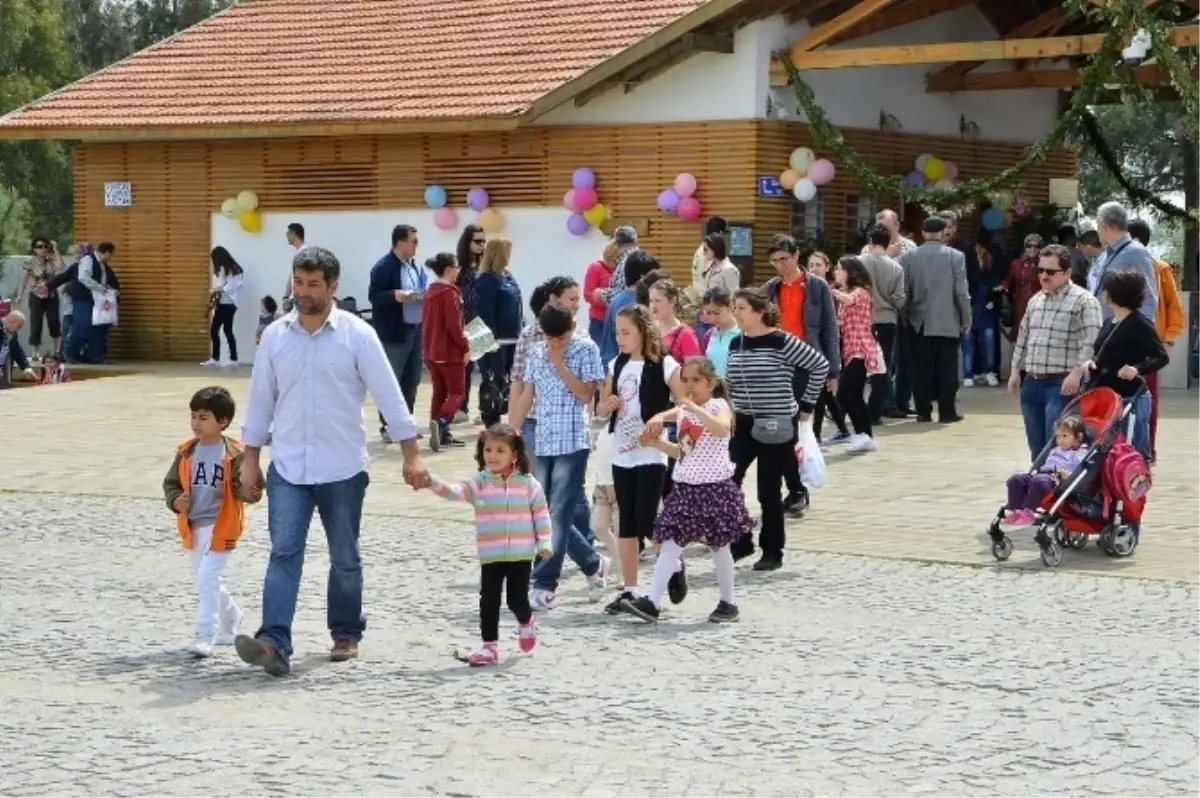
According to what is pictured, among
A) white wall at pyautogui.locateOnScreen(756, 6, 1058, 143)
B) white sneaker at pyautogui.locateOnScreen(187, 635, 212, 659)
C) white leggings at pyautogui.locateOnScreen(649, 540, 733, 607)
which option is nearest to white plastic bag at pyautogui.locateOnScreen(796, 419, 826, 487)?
white leggings at pyautogui.locateOnScreen(649, 540, 733, 607)

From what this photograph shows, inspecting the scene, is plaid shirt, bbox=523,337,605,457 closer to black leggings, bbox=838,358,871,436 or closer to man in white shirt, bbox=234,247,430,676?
man in white shirt, bbox=234,247,430,676

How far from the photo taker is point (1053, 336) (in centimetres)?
1331

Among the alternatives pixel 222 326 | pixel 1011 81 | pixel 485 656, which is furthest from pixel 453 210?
pixel 485 656

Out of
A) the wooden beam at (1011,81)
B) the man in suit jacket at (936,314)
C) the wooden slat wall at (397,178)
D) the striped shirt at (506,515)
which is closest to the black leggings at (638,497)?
the striped shirt at (506,515)

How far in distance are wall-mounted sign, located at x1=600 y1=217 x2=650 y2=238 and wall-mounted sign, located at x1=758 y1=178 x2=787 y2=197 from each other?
1347mm

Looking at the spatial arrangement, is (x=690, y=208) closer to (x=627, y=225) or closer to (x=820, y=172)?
(x=627, y=225)

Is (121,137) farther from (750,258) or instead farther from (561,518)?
(561,518)

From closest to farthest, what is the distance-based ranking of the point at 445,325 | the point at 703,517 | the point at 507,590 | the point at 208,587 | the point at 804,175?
the point at 507,590 < the point at 208,587 < the point at 703,517 < the point at 445,325 < the point at 804,175

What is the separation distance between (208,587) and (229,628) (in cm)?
22

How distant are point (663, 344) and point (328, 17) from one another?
65.1ft

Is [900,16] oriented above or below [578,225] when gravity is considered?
above

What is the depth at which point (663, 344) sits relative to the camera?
457 inches

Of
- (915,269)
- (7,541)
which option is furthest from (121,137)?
(7,541)

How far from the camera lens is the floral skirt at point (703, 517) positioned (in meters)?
10.3
